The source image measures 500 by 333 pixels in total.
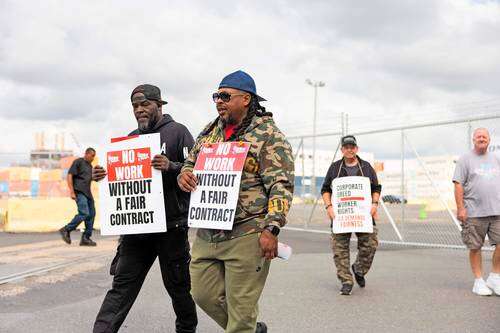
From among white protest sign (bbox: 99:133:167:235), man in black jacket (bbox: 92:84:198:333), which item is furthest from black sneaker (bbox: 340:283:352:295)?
white protest sign (bbox: 99:133:167:235)

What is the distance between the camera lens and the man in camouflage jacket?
3.36 meters

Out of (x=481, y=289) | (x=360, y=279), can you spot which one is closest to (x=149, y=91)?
(x=360, y=279)

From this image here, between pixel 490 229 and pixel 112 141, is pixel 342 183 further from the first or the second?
pixel 112 141

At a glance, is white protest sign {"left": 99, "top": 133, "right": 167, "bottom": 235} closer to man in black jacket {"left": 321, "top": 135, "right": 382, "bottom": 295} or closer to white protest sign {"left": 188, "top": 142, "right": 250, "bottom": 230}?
white protest sign {"left": 188, "top": 142, "right": 250, "bottom": 230}

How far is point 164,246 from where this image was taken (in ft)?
13.7

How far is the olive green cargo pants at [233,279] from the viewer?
3.36 meters

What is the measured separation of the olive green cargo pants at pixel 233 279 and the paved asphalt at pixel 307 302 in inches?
53.7

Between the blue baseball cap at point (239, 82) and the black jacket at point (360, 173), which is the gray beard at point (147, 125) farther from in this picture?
the black jacket at point (360, 173)

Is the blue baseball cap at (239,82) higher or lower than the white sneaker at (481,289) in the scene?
higher

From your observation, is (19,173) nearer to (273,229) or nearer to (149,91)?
(149,91)

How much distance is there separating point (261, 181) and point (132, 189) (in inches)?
44.6

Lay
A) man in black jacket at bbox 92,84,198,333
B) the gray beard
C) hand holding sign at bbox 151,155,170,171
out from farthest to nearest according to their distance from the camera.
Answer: the gray beard < man in black jacket at bbox 92,84,198,333 < hand holding sign at bbox 151,155,170,171

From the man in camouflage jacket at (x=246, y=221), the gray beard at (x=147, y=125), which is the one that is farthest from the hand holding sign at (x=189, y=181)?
the gray beard at (x=147, y=125)

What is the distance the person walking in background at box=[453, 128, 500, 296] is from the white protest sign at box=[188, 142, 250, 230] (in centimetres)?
397
